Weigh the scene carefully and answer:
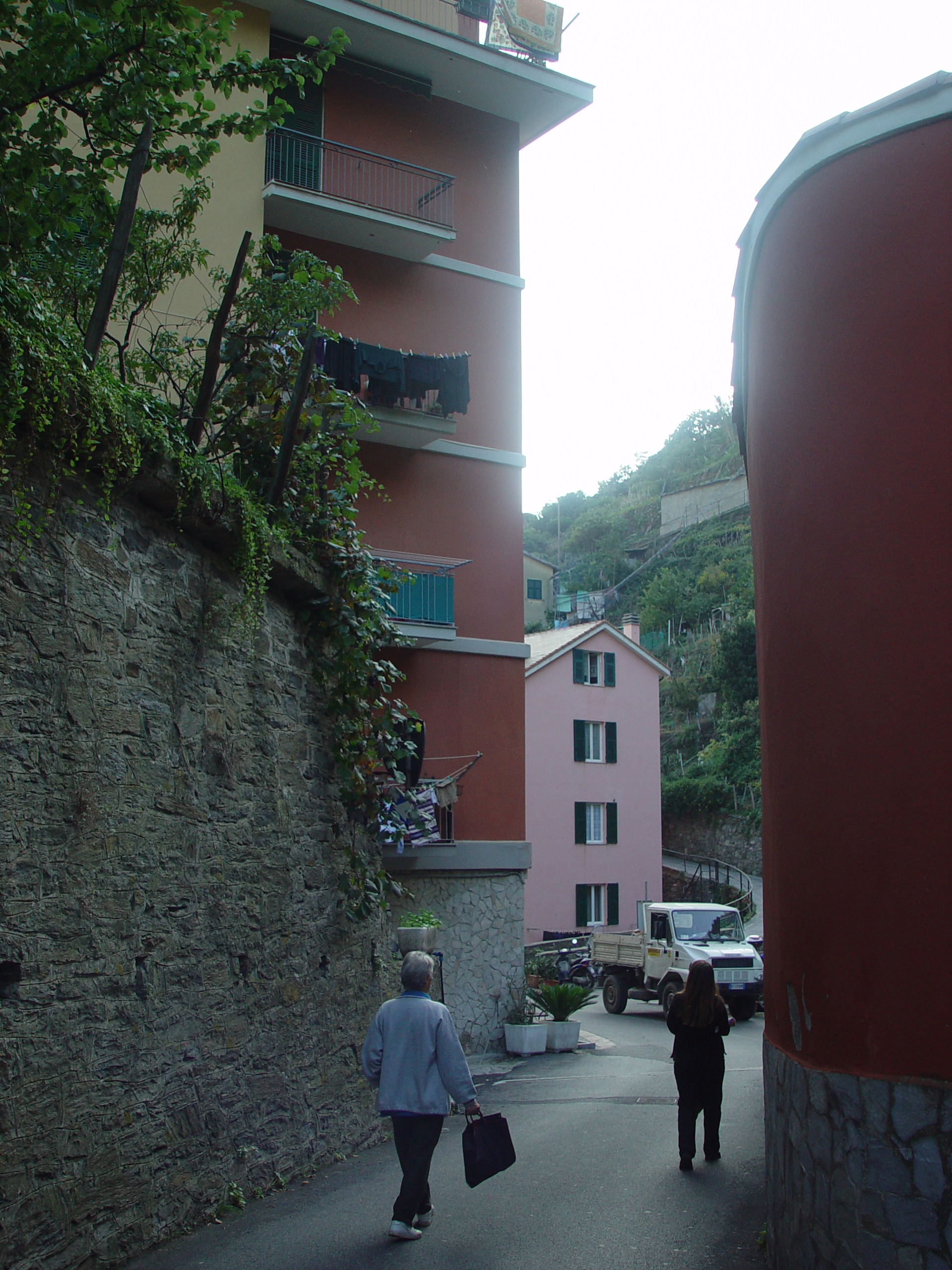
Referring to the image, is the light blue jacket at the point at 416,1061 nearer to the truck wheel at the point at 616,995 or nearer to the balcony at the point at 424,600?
the balcony at the point at 424,600

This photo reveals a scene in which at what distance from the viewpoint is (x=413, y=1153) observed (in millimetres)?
5723

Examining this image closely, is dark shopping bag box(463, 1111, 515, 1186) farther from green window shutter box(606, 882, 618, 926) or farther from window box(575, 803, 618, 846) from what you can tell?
green window shutter box(606, 882, 618, 926)

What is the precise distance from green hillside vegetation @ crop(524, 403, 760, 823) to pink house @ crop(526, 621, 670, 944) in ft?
20.5

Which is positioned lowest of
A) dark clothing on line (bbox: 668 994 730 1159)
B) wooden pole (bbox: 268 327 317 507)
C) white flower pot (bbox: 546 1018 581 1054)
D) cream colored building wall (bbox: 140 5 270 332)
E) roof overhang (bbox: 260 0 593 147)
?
white flower pot (bbox: 546 1018 581 1054)

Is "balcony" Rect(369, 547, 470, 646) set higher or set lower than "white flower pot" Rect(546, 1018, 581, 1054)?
higher

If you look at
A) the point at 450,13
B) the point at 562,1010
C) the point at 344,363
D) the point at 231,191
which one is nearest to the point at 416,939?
the point at 562,1010

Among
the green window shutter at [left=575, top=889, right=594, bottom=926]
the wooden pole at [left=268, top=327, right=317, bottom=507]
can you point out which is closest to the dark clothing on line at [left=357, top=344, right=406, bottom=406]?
the wooden pole at [left=268, top=327, right=317, bottom=507]

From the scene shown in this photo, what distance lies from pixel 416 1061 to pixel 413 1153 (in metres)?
0.50

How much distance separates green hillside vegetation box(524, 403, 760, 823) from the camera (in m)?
42.4

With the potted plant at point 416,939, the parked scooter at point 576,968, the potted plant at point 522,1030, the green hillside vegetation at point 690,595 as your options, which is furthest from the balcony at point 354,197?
the green hillside vegetation at point 690,595

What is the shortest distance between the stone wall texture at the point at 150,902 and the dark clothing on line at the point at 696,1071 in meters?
2.52

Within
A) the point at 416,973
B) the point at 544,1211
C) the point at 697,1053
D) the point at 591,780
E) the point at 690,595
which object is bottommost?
the point at 544,1211

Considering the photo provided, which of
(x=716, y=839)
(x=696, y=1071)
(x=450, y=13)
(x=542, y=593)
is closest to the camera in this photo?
(x=696, y=1071)

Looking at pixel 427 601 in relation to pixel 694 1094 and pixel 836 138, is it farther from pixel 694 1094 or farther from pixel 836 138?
pixel 836 138
